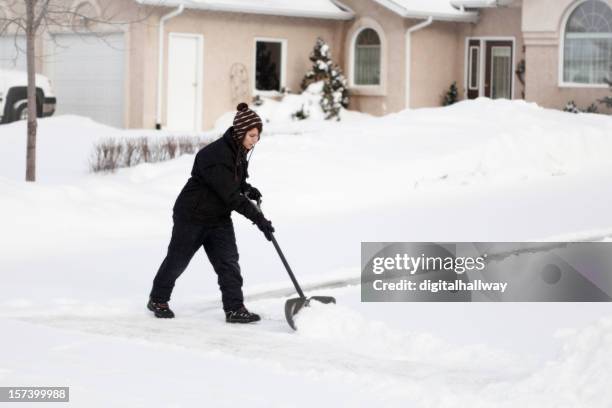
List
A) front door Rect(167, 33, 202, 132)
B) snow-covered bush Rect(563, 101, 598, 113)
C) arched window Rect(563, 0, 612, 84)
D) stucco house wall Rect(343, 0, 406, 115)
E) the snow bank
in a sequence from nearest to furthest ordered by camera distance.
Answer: the snow bank < snow-covered bush Rect(563, 101, 598, 113) < arched window Rect(563, 0, 612, 84) < front door Rect(167, 33, 202, 132) < stucco house wall Rect(343, 0, 406, 115)

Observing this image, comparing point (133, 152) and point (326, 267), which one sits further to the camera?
point (133, 152)

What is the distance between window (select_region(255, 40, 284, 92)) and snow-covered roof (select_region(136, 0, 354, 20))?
2.64ft

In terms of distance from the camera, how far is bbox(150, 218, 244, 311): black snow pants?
984cm

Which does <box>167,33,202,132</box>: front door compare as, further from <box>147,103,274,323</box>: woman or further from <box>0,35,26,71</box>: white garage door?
<box>147,103,274,323</box>: woman

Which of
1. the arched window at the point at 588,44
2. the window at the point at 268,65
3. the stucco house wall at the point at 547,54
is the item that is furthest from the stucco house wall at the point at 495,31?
the window at the point at 268,65

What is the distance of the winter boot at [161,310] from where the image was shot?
9.88 m

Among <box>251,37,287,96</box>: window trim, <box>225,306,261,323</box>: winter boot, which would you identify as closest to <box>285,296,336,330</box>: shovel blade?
<box>225,306,261,323</box>: winter boot

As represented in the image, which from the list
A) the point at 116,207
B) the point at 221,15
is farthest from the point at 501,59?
the point at 116,207

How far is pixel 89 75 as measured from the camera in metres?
28.5

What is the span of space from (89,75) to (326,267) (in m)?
17.2

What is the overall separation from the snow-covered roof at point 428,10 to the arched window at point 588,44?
3247 mm

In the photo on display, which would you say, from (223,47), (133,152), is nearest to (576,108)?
(223,47)

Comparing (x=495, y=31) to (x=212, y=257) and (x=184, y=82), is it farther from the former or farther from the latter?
(x=212, y=257)

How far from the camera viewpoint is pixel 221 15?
91.9 ft
